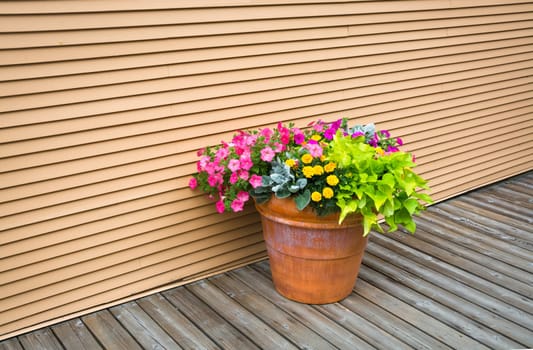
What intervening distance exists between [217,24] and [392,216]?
1.27m

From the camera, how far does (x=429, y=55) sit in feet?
12.6

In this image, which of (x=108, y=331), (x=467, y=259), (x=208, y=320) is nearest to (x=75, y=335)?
(x=108, y=331)

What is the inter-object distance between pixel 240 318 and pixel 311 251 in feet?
1.52

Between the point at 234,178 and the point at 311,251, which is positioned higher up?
the point at 234,178

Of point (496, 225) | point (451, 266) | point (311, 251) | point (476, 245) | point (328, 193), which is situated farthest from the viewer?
point (496, 225)

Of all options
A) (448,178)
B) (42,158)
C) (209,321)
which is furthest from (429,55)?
(42,158)

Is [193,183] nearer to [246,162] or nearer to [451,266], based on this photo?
[246,162]

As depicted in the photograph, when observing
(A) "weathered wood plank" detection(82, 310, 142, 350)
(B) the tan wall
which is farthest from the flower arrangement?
(A) "weathered wood plank" detection(82, 310, 142, 350)

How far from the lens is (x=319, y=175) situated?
2.52 m

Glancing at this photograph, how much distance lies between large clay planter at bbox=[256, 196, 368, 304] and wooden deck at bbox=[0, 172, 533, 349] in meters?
0.08

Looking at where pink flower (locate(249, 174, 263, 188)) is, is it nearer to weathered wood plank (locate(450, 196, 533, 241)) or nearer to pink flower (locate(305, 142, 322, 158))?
pink flower (locate(305, 142, 322, 158))

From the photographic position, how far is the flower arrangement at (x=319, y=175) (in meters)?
2.46

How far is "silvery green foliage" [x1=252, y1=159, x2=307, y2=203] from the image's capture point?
249cm

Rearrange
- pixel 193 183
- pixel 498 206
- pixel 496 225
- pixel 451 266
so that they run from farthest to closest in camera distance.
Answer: pixel 498 206 → pixel 496 225 → pixel 451 266 → pixel 193 183
